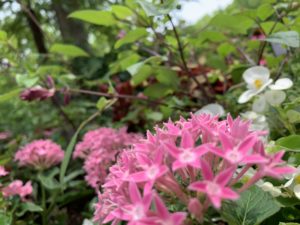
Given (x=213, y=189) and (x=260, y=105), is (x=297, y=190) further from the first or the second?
(x=260, y=105)

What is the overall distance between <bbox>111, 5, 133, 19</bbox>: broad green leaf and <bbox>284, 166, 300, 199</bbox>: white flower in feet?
2.40

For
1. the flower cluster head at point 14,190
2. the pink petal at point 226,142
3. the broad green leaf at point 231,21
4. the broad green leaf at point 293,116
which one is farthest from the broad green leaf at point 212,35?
the pink petal at point 226,142

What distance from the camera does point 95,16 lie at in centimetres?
123

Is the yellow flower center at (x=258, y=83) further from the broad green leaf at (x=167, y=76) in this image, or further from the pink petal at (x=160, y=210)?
the pink petal at (x=160, y=210)

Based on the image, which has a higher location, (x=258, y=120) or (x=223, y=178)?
(x=223, y=178)

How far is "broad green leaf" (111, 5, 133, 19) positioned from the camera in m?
1.20

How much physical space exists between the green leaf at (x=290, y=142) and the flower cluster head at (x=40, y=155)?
90 centimetres

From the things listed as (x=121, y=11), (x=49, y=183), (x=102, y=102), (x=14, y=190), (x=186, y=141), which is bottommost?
(x=49, y=183)

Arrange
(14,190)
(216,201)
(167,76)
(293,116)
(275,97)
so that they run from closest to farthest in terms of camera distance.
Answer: (216,201) < (293,116) < (275,97) < (14,190) < (167,76)

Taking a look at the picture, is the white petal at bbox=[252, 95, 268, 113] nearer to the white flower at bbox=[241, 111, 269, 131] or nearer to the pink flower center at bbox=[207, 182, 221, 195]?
the white flower at bbox=[241, 111, 269, 131]

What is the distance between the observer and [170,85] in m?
1.40

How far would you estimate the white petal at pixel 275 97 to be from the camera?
964mm

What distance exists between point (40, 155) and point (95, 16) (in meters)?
0.52

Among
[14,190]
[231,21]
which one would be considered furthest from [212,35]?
[14,190]
